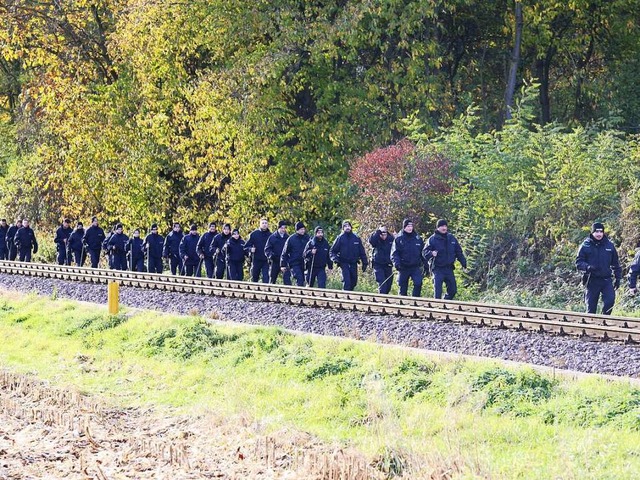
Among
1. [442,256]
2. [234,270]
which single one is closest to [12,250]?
[234,270]

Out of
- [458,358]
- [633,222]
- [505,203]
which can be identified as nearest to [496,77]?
[505,203]

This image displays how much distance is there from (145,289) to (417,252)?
22.5ft

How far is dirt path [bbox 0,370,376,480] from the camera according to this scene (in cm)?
1083

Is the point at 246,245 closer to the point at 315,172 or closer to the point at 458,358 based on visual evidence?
the point at 315,172

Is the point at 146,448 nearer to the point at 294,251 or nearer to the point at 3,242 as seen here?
the point at 294,251

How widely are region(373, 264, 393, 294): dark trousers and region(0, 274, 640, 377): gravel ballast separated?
2831 millimetres

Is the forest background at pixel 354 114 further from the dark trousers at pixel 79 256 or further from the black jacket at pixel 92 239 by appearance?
the black jacket at pixel 92 239

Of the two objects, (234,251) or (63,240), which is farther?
(63,240)

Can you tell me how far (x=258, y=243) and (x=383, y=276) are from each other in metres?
4.16

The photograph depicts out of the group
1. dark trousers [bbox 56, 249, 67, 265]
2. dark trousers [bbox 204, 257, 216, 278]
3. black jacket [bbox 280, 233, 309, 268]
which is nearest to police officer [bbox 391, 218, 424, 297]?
black jacket [bbox 280, 233, 309, 268]

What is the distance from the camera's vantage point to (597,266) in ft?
60.5

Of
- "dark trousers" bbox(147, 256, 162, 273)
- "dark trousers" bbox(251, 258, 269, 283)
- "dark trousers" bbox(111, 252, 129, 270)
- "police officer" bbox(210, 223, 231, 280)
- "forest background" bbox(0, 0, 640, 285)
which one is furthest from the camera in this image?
"dark trousers" bbox(111, 252, 129, 270)

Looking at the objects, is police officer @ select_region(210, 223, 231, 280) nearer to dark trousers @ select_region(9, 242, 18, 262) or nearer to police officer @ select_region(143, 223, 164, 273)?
police officer @ select_region(143, 223, 164, 273)

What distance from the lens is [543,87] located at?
36.8 meters
